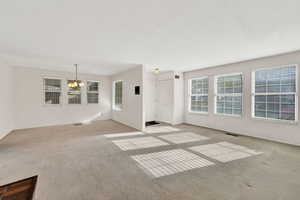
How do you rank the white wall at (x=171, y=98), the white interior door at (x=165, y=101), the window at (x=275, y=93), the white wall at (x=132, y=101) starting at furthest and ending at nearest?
the white interior door at (x=165, y=101), the white wall at (x=171, y=98), the white wall at (x=132, y=101), the window at (x=275, y=93)

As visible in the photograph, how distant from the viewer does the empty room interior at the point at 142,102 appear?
192cm

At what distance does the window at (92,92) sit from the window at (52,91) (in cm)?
136

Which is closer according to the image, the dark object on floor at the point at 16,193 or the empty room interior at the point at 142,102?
the dark object on floor at the point at 16,193

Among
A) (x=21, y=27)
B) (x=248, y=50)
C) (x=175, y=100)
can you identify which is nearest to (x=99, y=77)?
(x=175, y=100)

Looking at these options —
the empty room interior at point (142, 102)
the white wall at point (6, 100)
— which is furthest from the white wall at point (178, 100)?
the white wall at point (6, 100)

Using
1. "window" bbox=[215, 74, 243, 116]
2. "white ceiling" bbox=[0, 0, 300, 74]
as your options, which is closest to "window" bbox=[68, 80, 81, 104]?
"white ceiling" bbox=[0, 0, 300, 74]

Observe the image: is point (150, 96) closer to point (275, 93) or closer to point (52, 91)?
point (52, 91)

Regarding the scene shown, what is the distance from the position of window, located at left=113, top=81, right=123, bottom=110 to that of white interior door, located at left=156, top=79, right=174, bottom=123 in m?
2.06

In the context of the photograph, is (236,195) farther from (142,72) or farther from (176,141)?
(142,72)

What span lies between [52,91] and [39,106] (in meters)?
0.84

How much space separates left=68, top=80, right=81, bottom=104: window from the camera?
Result: 22.3ft

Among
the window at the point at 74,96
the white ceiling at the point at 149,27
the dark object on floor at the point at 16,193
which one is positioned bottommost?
the dark object on floor at the point at 16,193

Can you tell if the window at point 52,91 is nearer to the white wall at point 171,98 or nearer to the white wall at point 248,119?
the white wall at point 171,98

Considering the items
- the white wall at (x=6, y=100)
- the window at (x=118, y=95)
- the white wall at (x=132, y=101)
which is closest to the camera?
the white wall at (x=6, y=100)
